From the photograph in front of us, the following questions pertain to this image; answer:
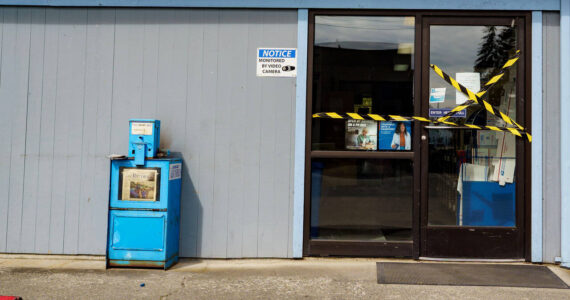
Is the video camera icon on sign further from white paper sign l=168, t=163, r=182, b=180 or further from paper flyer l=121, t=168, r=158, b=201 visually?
paper flyer l=121, t=168, r=158, b=201

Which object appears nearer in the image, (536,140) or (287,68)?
(536,140)

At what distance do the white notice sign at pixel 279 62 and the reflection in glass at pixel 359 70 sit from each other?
27 cm

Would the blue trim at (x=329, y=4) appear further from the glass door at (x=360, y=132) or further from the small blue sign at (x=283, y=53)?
the small blue sign at (x=283, y=53)

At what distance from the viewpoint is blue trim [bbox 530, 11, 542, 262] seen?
4789mm

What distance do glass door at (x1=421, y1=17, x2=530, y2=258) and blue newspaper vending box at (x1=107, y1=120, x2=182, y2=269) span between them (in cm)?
293

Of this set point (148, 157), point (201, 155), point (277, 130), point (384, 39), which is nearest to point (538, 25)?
point (384, 39)

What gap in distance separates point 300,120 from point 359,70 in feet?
3.04

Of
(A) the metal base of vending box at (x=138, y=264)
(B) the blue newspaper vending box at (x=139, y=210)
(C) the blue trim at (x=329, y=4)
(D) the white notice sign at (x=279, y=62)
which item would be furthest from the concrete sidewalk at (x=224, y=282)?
(C) the blue trim at (x=329, y=4)

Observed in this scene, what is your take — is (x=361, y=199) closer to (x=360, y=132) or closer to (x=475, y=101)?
(x=360, y=132)

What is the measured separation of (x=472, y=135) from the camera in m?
4.94

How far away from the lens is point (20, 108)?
5.05 metres

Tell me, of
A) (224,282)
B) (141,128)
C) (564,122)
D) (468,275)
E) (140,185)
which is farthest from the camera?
(564,122)

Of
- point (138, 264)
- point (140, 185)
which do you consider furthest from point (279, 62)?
point (138, 264)

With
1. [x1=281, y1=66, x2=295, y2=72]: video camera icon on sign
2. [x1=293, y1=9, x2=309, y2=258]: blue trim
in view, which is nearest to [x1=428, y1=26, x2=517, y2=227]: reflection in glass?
[x1=293, y1=9, x2=309, y2=258]: blue trim
